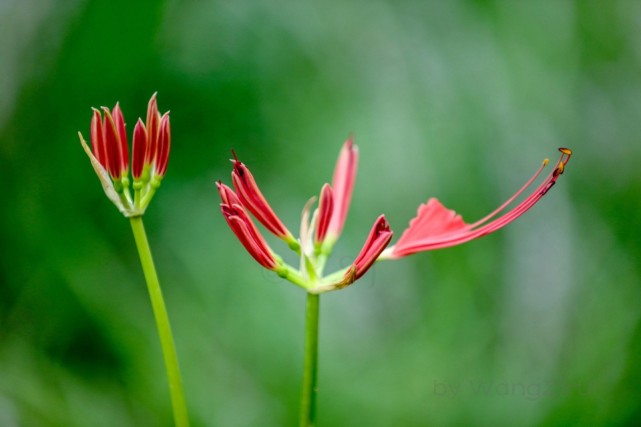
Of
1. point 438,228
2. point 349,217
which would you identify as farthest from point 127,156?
point 349,217

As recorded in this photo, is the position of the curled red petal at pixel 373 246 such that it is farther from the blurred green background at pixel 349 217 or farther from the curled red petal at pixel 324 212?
the blurred green background at pixel 349 217

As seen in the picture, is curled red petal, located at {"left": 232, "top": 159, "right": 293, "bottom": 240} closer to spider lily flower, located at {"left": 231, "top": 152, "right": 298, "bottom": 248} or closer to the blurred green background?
spider lily flower, located at {"left": 231, "top": 152, "right": 298, "bottom": 248}

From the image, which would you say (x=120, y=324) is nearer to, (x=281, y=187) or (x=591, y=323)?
(x=281, y=187)

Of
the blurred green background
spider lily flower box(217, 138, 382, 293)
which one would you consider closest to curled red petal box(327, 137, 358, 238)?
spider lily flower box(217, 138, 382, 293)

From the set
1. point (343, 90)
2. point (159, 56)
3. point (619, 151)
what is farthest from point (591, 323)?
point (159, 56)

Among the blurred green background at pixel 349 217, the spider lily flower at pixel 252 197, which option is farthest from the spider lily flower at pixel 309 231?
the blurred green background at pixel 349 217

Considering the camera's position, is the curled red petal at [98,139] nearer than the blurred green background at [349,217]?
Yes

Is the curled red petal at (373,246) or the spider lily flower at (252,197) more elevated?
the spider lily flower at (252,197)

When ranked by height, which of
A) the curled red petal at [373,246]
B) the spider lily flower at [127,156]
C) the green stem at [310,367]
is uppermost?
the spider lily flower at [127,156]
